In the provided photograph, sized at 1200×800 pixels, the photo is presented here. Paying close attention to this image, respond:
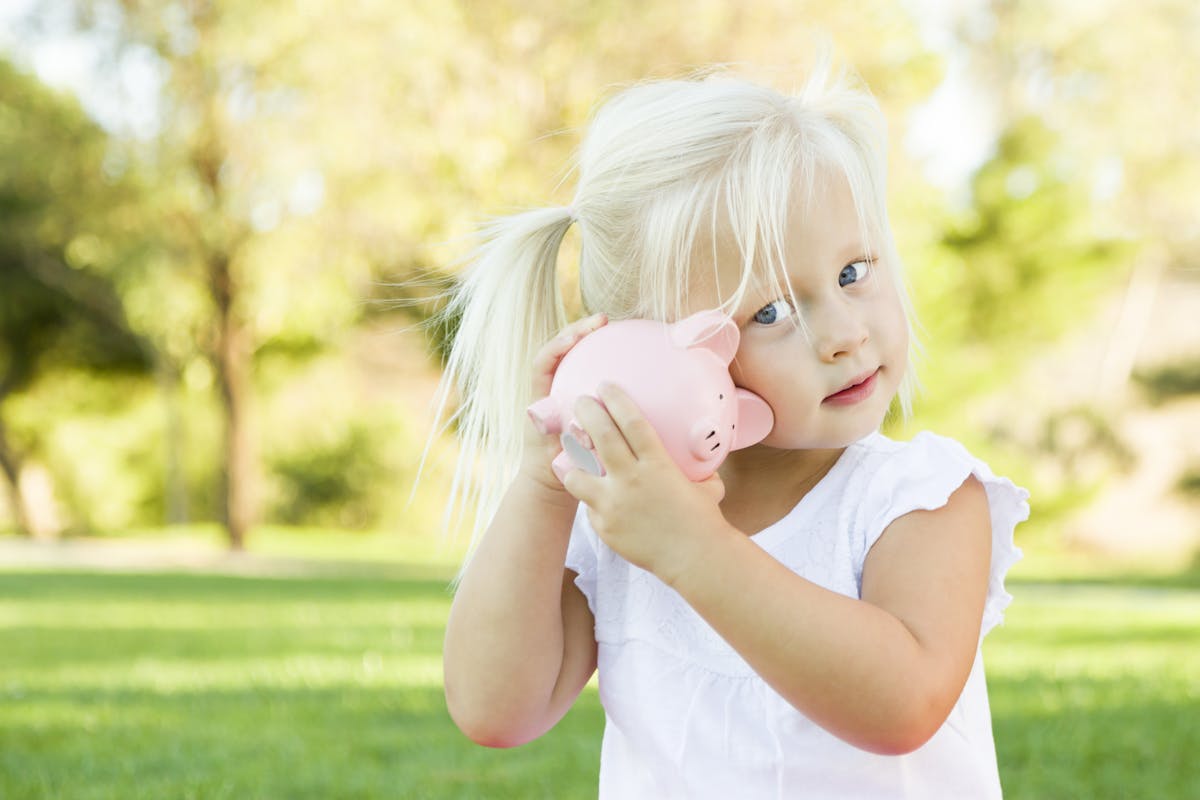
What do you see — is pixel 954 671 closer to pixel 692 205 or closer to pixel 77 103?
pixel 692 205

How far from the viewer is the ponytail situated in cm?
215

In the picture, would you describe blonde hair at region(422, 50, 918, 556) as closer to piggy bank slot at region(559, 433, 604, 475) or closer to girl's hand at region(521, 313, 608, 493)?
A: girl's hand at region(521, 313, 608, 493)

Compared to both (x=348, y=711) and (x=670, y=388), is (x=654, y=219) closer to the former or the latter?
(x=670, y=388)

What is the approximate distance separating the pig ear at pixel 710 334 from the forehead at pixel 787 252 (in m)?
0.07

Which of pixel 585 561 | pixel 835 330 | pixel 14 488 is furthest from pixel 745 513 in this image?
pixel 14 488

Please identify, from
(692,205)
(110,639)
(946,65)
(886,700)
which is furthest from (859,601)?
(946,65)

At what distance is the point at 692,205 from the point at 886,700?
68 cm

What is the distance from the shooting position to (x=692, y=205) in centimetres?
183

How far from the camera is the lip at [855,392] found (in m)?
1.84

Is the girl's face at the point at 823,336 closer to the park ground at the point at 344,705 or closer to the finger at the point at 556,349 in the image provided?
the finger at the point at 556,349

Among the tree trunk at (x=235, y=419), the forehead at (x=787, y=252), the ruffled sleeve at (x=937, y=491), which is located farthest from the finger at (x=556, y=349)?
the tree trunk at (x=235, y=419)

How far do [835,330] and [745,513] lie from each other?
1.26ft

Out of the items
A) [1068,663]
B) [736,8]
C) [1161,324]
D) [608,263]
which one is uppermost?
[608,263]

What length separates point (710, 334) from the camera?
173 centimetres
